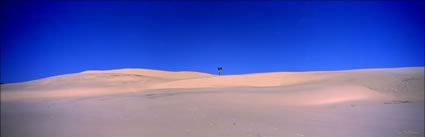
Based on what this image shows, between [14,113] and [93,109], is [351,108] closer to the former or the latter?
[93,109]

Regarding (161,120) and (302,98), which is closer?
(161,120)

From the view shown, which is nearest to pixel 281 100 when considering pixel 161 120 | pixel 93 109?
pixel 161 120

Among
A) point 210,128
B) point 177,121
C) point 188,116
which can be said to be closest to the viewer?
point 210,128

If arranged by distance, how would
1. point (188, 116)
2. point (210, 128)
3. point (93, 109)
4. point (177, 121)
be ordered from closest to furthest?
point (210, 128), point (177, 121), point (188, 116), point (93, 109)

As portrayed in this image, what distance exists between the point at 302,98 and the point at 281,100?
3.04 ft

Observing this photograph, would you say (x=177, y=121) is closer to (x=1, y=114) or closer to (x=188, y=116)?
(x=188, y=116)

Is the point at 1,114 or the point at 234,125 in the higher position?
the point at 1,114

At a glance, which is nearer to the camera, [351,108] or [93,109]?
[93,109]

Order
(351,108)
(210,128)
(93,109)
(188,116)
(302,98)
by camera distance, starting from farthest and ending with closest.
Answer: (302,98) → (351,108) → (93,109) → (188,116) → (210,128)

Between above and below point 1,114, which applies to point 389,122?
below

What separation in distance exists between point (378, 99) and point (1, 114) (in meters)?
10.1

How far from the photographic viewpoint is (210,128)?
461cm

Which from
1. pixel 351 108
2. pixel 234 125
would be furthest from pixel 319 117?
pixel 234 125

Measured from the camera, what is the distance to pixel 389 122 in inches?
208
